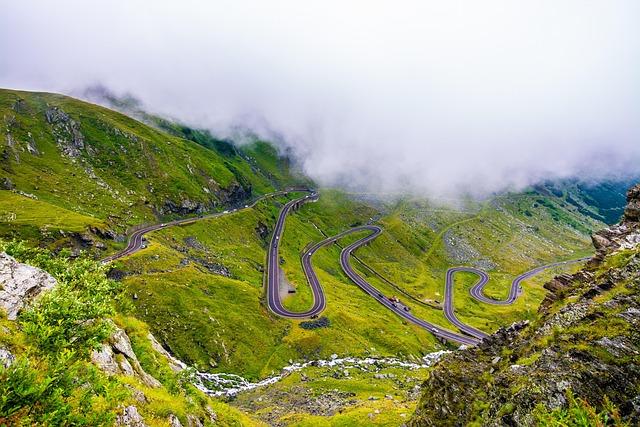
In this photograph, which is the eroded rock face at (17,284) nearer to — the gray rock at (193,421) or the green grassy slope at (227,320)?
the gray rock at (193,421)

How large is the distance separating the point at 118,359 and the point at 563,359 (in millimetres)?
37427

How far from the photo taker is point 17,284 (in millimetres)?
26500

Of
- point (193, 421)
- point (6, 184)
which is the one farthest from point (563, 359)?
point (6, 184)

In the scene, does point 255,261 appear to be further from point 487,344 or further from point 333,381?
point 487,344

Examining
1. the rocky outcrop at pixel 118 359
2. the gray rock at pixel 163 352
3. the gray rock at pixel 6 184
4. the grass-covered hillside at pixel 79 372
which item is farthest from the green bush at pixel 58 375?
the gray rock at pixel 6 184

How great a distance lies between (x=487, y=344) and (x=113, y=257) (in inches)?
5321

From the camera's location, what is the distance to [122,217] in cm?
17575

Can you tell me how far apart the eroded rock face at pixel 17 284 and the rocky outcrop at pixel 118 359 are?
6461 mm

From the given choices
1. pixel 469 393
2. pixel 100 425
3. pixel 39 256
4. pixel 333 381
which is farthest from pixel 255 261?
pixel 100 425

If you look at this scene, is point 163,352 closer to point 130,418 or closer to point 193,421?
point 193,421

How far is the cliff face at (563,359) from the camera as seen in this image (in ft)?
80.7

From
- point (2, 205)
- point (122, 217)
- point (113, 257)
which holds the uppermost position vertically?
point (122, 217)

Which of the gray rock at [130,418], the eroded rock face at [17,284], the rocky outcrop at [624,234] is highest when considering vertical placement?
the rocky outcrop at [624,234]

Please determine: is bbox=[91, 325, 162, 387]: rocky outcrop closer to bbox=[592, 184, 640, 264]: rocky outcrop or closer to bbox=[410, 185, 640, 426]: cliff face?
bbox=[410, 185, 640, 426]: cliff face
